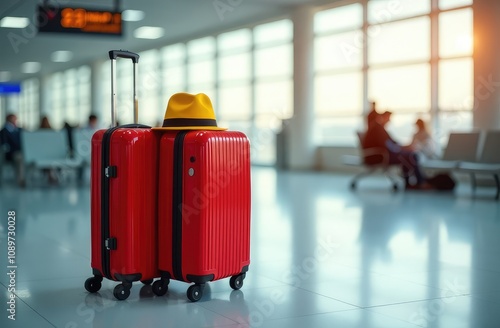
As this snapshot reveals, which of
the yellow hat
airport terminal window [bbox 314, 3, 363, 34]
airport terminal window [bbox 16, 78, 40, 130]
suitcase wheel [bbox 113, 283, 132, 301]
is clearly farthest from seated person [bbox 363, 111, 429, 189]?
airport terminal window [bbox 16, 78, 40, 130]

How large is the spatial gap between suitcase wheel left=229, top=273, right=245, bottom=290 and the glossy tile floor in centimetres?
5

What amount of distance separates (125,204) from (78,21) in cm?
705

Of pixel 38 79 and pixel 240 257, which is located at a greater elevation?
pixel 38 79

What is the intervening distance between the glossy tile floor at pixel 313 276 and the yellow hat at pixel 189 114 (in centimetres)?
91

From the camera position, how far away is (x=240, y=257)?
369cm

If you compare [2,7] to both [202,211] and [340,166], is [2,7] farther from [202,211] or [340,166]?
[202,211]

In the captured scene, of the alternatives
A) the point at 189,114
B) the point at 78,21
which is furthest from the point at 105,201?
the point at 78,21

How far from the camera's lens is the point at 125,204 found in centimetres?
350

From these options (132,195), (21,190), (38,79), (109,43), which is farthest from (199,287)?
(38,79)

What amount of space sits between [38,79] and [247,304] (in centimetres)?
3413

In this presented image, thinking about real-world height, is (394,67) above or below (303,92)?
above

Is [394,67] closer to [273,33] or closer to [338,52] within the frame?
[338,52]

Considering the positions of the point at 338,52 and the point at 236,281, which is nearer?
the point at 236,281

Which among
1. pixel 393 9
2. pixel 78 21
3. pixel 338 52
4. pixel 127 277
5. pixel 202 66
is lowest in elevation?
pixel 127 277
